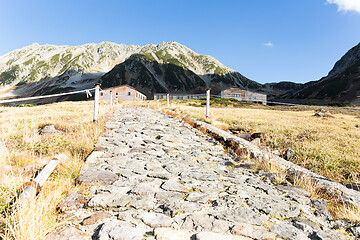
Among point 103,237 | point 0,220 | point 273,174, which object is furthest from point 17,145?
point 273,174

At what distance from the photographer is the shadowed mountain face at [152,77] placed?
160 m

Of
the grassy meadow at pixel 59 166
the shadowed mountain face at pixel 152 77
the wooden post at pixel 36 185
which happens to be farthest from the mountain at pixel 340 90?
the wooden post at pixel 36 185

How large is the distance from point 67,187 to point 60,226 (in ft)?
2.92

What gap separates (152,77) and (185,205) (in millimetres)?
173097

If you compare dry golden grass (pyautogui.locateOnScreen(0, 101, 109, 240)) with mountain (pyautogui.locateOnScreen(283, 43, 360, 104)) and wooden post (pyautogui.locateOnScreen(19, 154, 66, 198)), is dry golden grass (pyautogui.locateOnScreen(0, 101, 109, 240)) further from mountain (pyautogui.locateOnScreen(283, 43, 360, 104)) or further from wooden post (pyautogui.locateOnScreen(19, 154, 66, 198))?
mountain (pyautogui.locateOnScreen(283, 43, 360, 104))

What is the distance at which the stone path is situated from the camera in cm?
194

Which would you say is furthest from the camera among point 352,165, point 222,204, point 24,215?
point 352,165

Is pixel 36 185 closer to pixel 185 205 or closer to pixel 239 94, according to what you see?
pixel 185 205

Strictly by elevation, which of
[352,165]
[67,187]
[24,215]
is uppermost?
[24,215]

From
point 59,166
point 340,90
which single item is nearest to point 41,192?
point 59,166

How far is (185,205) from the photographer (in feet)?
8.07

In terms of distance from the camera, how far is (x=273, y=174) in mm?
3744

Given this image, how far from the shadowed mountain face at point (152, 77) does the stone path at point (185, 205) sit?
147501 millimetres

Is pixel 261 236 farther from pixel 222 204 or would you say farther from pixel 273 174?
pixel 273 174
